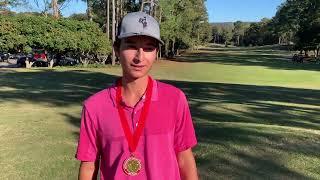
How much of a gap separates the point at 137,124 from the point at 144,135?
0.21 ft

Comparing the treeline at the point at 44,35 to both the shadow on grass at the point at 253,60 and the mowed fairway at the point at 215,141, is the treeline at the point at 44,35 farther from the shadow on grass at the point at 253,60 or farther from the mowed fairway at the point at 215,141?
the mowed fairway at the point at 215,141

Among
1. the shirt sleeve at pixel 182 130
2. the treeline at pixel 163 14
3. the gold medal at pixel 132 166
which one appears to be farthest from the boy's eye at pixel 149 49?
the treeline at pixel 163 14

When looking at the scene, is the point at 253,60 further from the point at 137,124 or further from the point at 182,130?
the point at 137,124

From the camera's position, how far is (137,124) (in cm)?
253

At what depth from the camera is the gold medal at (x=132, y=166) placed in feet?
8.28

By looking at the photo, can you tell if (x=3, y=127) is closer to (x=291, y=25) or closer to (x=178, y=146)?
(x=178, y=146)

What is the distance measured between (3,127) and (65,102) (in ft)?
17.0

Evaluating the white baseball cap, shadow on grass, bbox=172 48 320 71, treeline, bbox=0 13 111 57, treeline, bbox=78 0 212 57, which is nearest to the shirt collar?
the white baseball cap

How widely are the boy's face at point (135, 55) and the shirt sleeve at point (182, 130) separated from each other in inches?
9.8

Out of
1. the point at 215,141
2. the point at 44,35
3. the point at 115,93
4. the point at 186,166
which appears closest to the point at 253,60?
the point at 44,35

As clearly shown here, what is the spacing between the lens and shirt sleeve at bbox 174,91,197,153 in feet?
8.79

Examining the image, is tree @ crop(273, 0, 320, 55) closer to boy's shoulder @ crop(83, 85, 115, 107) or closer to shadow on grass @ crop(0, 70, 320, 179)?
shadow on grass @ crop(0, 70, 320, 179)

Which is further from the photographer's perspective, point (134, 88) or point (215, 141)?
point (215, 141)

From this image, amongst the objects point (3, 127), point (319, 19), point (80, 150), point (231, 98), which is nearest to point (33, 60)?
point (231, 98)
